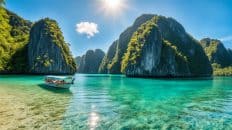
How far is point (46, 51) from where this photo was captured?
97188 millimetres

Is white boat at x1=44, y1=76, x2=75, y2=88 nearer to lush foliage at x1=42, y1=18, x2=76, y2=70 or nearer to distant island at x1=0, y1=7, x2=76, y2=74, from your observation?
distant island at x1=0, y1=7, x2=76, y2=74

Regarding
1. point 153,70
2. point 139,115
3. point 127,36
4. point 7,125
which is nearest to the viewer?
point 7,125

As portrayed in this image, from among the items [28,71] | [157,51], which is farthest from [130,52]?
[28,71]

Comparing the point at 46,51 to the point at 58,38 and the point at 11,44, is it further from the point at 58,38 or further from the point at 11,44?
the point at 11,44

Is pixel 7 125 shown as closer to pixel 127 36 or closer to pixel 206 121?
pixel 206 121

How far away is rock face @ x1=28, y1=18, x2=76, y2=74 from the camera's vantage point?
3708 inches

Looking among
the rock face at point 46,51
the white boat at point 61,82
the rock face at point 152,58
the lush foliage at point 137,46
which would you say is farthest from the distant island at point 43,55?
the white boat at point 61,82

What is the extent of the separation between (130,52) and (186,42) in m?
76.2

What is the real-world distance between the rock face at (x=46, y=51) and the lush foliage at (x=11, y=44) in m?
5.52

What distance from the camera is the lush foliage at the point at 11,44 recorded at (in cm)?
939

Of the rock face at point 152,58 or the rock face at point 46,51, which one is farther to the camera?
the rock face at point 152,58

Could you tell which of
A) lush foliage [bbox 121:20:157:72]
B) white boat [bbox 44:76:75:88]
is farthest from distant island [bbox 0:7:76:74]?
white boat [bbox 44:76:75:88]

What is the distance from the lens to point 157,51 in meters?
97.1

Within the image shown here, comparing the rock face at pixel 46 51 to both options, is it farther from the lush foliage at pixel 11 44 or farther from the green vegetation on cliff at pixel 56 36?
the lush foliage at pixel 11 44
